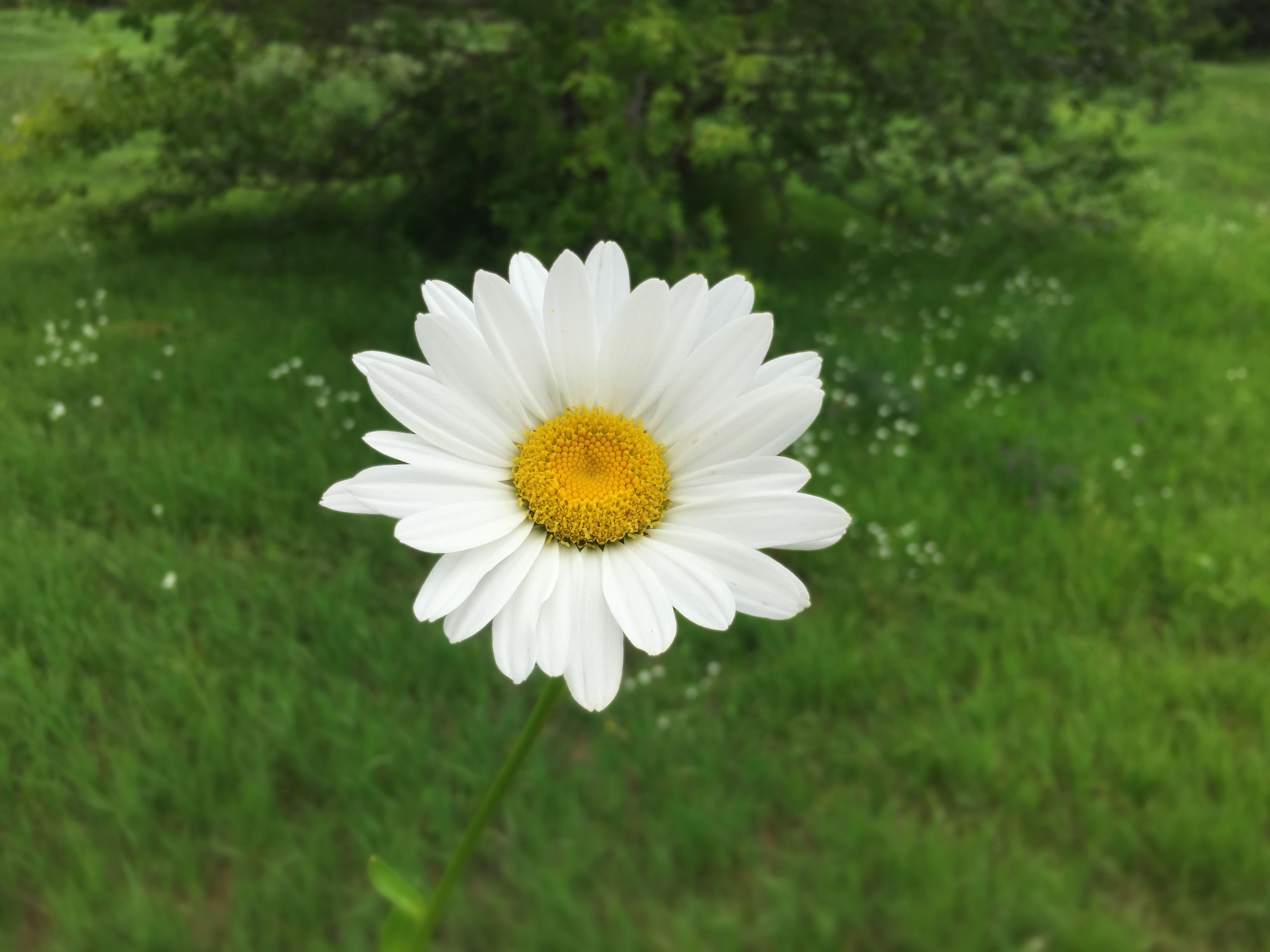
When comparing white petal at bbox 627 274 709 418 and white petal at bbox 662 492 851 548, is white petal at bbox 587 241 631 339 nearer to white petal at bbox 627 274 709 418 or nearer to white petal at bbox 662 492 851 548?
white petal at bbox 627 274 709 418

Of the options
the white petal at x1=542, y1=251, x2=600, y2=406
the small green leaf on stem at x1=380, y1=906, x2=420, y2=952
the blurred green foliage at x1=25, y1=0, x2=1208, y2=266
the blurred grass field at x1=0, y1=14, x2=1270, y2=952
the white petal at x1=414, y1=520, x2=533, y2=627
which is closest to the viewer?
the white petal at x1=414, y1=520, x2=533, y2=627

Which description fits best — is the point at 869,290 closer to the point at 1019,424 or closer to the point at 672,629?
the point at 1019,424

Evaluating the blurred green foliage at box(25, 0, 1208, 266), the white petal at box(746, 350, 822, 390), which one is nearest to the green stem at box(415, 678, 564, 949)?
the white petal at box(746, 350, 822, 390)

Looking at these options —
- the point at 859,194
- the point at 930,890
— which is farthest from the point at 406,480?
the point at 859,194

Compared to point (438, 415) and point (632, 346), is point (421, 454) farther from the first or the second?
point (632, 346)

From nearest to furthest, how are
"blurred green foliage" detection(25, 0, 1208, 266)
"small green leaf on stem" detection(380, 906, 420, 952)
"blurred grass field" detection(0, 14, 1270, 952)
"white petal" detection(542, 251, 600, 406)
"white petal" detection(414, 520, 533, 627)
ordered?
"white petal" detection(414, 520, 533, 627) < "white petal" detection(542, 251, 600, 406) < "small green leaf on stem" detection(380, 906, 420, 952) < "blurred grass field" detection(0, 14, 1270, 952) < "blurred green foliage" detection(25, 0, 1208, 266)

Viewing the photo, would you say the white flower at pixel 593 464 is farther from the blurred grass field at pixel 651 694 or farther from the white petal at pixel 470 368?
the blurred grass field at pixel 651 694

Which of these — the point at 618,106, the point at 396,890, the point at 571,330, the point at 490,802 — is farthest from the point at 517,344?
the point at 618,106

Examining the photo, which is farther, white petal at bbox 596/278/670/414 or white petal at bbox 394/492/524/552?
white petal at bbox 596/278/670/414
